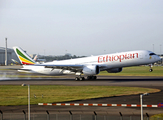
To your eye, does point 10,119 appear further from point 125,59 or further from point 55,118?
point 125,59

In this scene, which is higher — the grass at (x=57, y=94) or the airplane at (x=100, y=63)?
the airplane at (x=100, y=63)

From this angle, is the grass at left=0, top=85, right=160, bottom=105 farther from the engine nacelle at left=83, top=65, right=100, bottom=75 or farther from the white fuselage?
the engine nacelle at left=83, top=65, right=100, bottom=75

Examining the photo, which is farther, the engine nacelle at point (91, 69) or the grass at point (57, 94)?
the engine nacelle at point (91, 69)

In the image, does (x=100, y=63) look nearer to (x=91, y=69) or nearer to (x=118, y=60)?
(x=91, y=69)

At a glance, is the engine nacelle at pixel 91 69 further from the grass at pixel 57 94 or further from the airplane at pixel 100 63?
the grass at pixel 57 94

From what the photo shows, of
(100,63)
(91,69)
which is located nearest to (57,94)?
(91,69)

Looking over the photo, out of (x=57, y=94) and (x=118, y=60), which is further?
(x=118, y=60)

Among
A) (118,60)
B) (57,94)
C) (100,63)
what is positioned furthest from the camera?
(100,63)

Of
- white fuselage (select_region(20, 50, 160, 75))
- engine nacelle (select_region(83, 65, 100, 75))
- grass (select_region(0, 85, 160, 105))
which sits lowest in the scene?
grass (select_region(0, 85, 160, 105))

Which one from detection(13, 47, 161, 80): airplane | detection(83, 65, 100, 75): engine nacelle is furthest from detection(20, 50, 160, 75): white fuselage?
detection(83, 65, 100, 75): engine nacelle

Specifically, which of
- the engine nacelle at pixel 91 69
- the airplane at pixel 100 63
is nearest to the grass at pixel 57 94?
the airplane at pixel 100 63

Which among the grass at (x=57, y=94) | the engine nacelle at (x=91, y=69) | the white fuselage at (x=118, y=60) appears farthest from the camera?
the engine nacelle at (x=91, y=69)

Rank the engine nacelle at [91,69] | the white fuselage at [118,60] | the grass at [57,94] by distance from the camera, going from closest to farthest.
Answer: the grass at [57,94]
the white fuselage at [118,60]
the engine nacelle at [91,69]

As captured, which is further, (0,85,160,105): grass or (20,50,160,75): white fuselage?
(20,50,160,75): white fuselage
